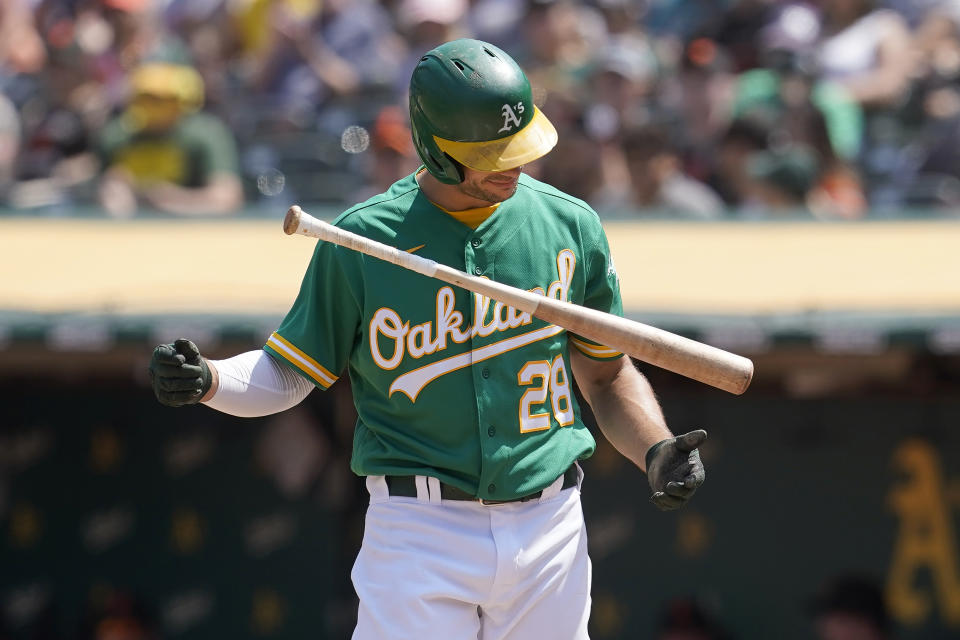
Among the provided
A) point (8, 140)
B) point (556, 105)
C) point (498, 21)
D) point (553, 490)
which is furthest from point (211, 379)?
point (498, 21)

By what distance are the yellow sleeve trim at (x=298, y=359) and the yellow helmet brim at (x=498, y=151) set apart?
492 mm

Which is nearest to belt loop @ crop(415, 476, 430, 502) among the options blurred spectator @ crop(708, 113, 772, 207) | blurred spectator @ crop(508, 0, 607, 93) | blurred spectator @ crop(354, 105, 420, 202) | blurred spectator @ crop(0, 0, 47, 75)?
blurred spectator @ crop(354, 105, 420, 202)

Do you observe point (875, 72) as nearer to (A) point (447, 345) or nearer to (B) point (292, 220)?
(A) point (447, 345)

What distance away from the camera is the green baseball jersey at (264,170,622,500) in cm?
292

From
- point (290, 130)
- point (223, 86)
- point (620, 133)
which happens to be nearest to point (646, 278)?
point (620, 133)

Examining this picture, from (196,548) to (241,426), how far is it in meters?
0.57

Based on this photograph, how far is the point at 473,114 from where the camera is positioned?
2.86 metres

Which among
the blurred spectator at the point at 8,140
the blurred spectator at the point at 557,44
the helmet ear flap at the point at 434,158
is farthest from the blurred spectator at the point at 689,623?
the blurred spectator at the point at 8,140

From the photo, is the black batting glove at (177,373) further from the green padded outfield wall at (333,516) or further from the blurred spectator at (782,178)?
the blurred spectator at (782,178)

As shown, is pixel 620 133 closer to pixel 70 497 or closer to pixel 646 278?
pixel 646 278

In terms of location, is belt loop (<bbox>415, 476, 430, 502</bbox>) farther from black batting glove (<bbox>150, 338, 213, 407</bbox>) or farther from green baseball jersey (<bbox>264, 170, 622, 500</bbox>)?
black batting glove (<bbox>150, 338, 213, 407</bbox>)

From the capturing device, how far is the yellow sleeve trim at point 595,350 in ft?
10.3

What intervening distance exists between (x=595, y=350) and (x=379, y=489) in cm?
54

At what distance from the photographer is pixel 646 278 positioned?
17.9 feet
